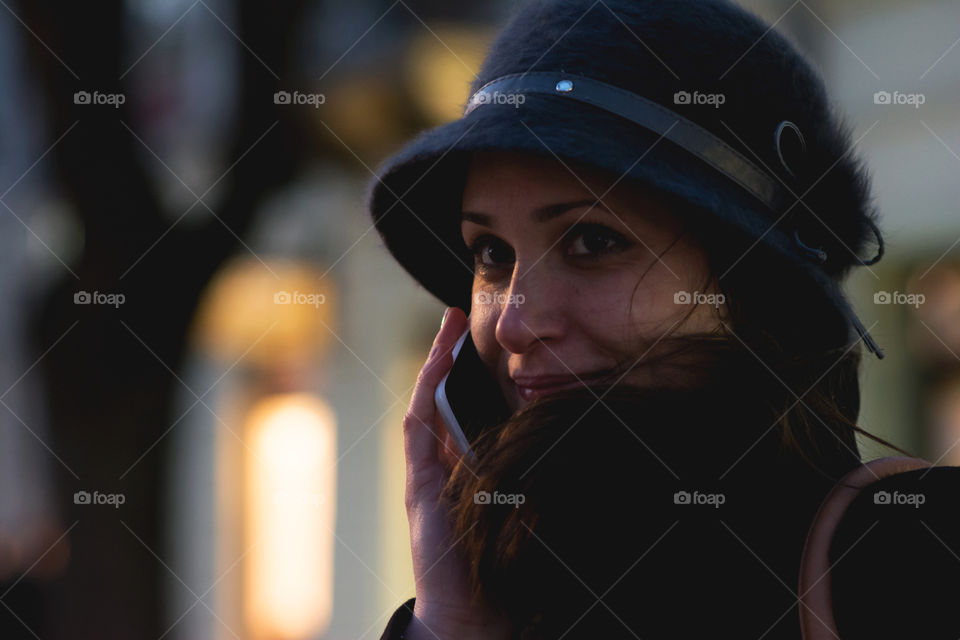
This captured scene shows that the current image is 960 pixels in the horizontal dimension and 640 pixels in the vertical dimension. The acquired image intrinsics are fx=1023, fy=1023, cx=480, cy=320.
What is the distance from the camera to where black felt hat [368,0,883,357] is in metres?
1.64

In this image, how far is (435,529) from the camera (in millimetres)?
1805

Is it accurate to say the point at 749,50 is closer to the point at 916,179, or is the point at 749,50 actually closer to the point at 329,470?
the point at 916,179

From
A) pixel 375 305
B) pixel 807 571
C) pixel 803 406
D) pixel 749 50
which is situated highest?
pixel 375 305

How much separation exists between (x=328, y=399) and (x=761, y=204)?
8342 millimetres

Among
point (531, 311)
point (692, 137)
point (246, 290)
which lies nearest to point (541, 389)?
point (531, 311)

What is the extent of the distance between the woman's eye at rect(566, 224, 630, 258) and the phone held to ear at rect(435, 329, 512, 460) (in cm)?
34

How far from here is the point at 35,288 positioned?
5.12 meters

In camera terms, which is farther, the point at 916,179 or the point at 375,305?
the point at 375,305

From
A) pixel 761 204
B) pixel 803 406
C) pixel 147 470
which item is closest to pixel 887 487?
pixel 803 406
